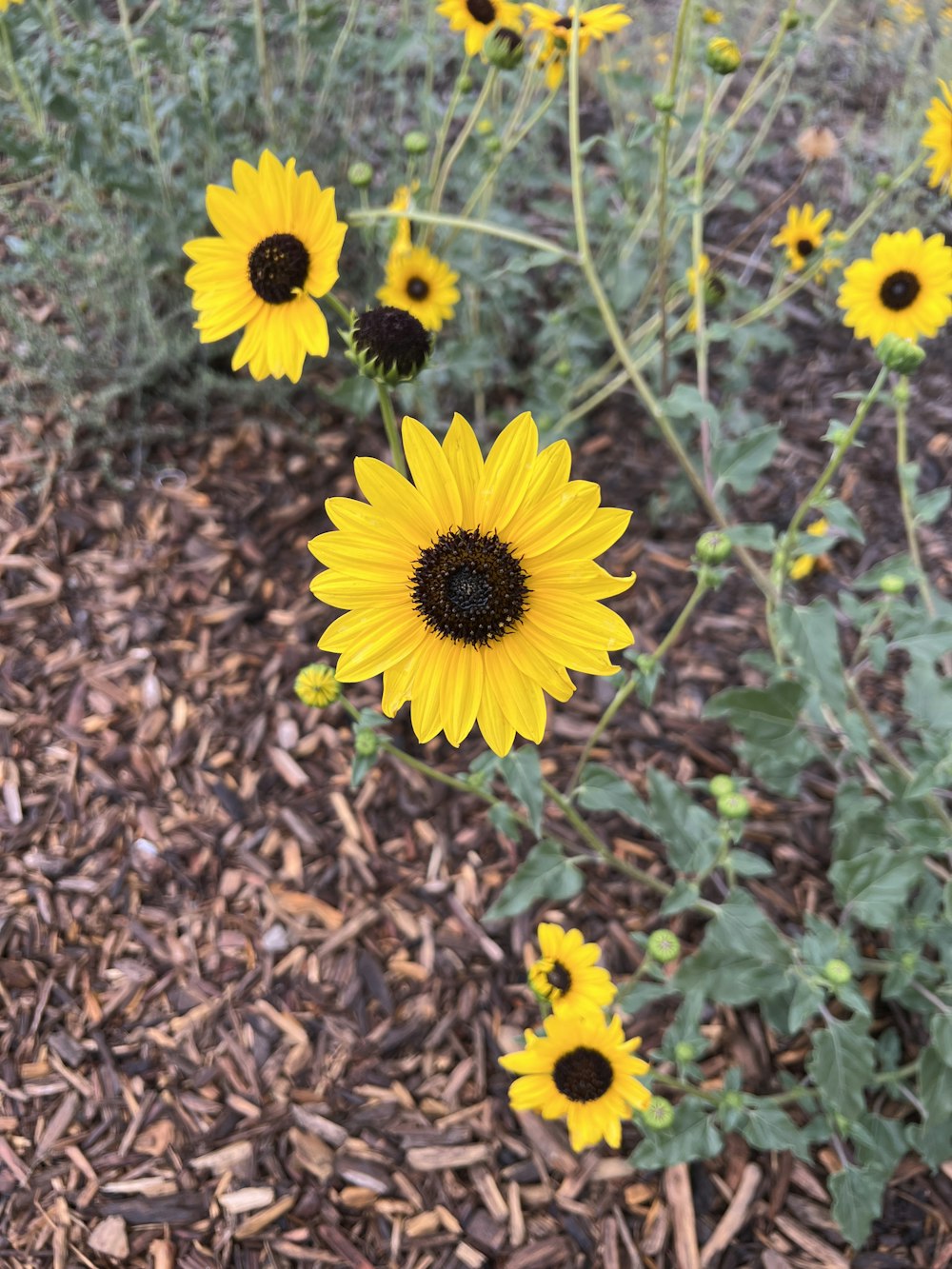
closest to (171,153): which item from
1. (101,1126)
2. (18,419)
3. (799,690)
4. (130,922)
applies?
(18,419)

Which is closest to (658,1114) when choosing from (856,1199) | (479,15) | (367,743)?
(856,1199)

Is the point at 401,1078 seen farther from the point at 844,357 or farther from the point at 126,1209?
the point at 844,357

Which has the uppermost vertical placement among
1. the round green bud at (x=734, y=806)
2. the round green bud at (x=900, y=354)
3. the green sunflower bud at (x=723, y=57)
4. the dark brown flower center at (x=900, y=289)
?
the green sunflower bud at (x=723, y=57)

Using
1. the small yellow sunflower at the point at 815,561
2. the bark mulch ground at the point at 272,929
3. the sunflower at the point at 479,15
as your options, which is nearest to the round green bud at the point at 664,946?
the bark mulch ground at the point at 272,929

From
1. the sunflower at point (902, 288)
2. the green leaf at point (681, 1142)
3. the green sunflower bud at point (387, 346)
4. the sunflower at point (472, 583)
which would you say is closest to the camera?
the sunflower at point (472, 583)

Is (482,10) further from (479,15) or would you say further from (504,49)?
(504,49)

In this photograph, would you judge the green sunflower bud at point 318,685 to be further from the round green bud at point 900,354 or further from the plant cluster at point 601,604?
the round green bud at point 900,354

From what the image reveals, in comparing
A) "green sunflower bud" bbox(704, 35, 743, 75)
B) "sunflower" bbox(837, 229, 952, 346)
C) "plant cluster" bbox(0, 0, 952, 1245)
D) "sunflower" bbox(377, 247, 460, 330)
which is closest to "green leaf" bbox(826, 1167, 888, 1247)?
"plant cluster" bbox(0, 0, 952, 1245)
